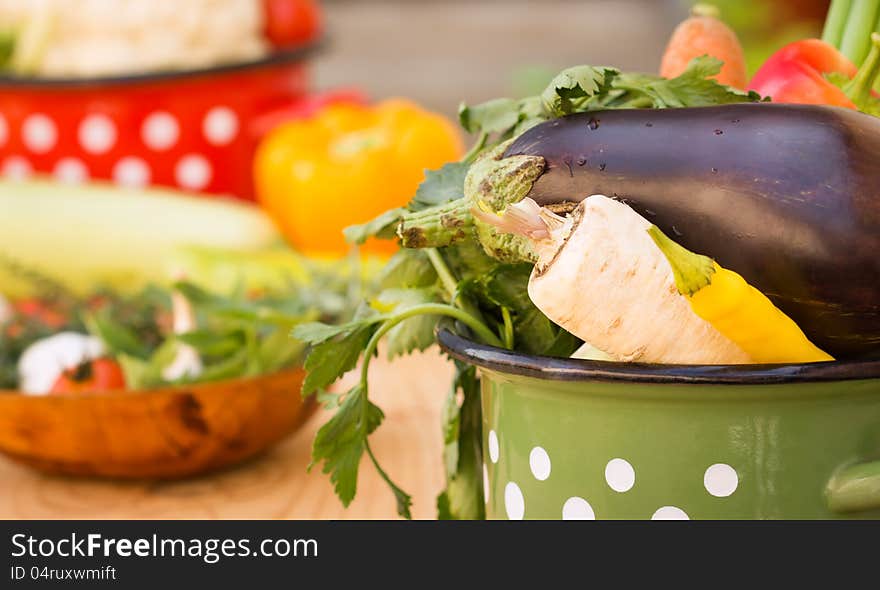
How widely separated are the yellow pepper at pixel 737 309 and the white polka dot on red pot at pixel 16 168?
1.48m

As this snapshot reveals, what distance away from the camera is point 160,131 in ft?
5.71

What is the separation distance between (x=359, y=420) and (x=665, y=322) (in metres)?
0.17

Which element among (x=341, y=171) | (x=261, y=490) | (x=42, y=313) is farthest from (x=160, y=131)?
Answer: (x=261, y=490)

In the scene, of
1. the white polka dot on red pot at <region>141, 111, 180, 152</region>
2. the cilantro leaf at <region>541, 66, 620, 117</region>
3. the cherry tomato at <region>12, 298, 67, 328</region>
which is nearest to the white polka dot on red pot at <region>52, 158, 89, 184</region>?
the white polka dot on red pot at <region>141, 111, 180, 152</region>

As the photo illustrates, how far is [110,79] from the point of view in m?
1.67

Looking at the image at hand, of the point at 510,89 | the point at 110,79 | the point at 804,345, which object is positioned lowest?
the point at 510,89

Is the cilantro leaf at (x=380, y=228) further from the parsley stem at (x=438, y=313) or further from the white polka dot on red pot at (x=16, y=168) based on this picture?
the white polka dot on red pot at (x=16, y=168)

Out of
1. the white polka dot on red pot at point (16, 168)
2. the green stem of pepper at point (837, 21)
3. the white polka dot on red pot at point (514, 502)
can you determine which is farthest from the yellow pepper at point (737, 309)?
the white polka dot on red pot at point (16, 168)

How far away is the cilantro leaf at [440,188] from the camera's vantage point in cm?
55

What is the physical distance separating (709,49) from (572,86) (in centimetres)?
14

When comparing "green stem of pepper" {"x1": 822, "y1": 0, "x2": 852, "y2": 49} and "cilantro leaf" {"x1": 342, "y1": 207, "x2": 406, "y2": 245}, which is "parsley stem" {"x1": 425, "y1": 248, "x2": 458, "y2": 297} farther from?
"green stem of pepper" {"x1": 822, "y1": 0, "x2": 852, "y2": 49}

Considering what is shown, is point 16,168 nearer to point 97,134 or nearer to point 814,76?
point 97,134
